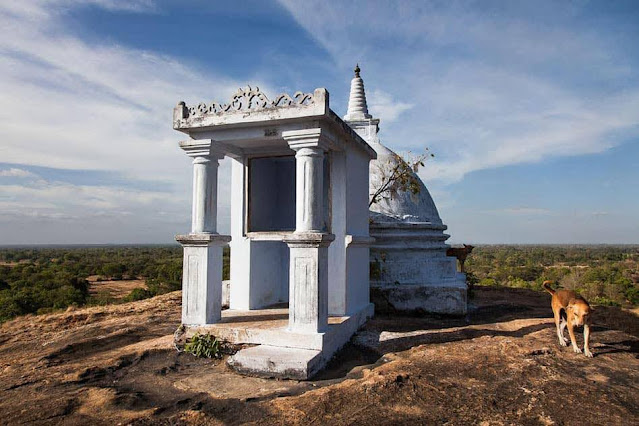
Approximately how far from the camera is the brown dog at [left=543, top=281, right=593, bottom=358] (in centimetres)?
548

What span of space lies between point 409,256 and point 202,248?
4640 millimetres

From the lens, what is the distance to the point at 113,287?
81.5 ft

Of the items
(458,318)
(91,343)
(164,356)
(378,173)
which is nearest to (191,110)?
(164,356)

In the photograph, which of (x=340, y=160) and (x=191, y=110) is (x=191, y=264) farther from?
(x=340, y=160)

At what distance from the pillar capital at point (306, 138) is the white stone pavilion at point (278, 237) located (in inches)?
0.5

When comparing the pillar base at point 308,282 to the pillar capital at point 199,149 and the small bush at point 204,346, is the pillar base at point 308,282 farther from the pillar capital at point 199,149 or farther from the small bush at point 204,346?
the pillar capital at point 199,149

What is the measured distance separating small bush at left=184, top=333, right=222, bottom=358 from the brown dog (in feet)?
15.2

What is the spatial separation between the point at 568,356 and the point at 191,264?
5.17 meters

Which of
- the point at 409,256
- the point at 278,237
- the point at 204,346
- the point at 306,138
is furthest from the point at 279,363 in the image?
the point at 409,256

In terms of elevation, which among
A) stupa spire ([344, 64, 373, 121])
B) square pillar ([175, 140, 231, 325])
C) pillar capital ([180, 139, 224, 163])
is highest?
stupa spire ([344, 64, 373, 121])

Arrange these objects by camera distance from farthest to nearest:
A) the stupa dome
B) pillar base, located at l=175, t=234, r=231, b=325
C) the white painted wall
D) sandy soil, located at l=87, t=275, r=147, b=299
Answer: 1. sandy soil, located at l=87, t=275, r=147, b=299
2. the stupa dome
3. the white painted wall
4. pillar base, located at l=175, t=234, r=231, b=325

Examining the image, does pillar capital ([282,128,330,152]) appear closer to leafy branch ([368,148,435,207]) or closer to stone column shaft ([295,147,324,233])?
stone column shaft ([295,147,324,233])

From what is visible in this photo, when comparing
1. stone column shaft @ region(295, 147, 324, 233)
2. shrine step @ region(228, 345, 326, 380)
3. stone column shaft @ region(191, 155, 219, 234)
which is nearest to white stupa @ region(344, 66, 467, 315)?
stone column shaft @ region(295, 147, 324, 233)

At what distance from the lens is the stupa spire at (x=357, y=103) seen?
1126 cm
